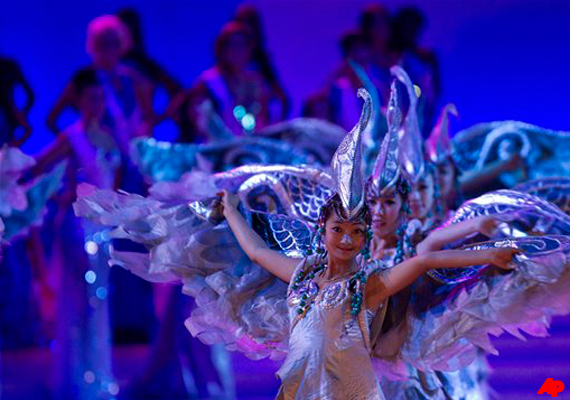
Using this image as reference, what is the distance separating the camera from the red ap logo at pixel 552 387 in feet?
15.0

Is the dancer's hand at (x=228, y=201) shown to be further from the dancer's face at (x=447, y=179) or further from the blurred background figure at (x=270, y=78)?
the blurred background figure at (x=270, y=78)

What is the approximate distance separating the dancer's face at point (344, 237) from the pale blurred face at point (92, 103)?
338cm

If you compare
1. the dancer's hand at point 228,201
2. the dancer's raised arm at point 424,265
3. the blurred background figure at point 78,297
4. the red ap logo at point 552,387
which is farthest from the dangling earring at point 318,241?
the blurred background figure at point 78,297

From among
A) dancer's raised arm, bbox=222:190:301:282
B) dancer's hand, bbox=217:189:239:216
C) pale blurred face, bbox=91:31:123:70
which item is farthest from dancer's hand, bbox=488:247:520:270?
pale blurred face, bbox=91:31:123:70

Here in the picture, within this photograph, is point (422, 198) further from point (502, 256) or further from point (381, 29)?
point (381, 29)

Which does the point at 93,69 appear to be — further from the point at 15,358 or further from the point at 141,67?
the point at 15,358

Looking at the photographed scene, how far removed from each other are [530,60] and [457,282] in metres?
4.78

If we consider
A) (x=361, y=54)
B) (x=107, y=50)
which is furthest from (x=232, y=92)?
(x=361, y=54)

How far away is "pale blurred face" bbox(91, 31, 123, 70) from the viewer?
645 cm

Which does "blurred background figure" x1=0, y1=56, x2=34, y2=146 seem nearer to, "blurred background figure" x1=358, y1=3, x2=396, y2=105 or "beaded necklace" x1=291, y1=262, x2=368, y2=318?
"blurred background figure" x1=358, y1=3, x2=396, y2=105

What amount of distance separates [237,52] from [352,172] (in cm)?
430

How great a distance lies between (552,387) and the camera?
184 inches

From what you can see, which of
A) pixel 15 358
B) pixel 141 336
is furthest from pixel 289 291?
pixel 141 336

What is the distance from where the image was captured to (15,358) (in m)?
6.68
